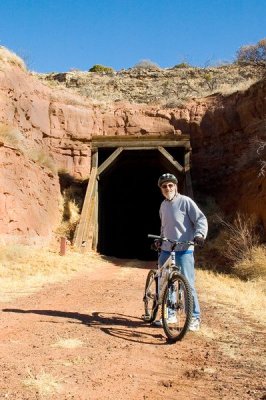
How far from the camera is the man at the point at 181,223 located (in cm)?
517

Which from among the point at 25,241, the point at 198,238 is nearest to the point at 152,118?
the point at 25,241

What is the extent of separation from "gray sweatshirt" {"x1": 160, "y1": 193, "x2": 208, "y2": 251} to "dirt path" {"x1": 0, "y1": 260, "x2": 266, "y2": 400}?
115 cm

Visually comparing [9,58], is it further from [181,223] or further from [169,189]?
[181,223]

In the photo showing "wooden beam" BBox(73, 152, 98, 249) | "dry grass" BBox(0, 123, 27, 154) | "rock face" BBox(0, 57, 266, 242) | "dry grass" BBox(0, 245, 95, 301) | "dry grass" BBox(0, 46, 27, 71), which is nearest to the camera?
"dry grass" BBox(0, 245, 95, 301)

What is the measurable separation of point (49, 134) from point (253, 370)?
1656 centimetres

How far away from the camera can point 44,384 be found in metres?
3.13

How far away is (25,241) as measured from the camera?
44.0 feet

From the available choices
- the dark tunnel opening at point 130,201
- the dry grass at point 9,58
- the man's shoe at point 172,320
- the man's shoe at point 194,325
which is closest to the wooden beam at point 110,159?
the dark tunnel opening at point 130,201

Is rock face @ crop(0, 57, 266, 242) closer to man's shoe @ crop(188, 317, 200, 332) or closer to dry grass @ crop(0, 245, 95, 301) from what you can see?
dry grass @ crop(0, 245, 95, 301)

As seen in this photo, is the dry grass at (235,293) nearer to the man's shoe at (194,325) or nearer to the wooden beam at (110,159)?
the man's shoe at (194,325)

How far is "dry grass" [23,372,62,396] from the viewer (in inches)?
119

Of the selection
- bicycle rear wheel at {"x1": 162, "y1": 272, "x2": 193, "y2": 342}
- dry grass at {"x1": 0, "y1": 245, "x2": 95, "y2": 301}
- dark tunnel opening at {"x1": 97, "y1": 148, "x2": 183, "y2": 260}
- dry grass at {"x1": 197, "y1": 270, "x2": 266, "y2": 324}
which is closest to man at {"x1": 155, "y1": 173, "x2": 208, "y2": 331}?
bicycle rear wheel at {"x1": 162, "y1": 272, "x2": 193, "y2": 342}

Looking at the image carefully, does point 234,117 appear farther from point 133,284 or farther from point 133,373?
point 133,373

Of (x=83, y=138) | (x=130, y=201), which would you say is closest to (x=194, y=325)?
(x=83, y=138)
